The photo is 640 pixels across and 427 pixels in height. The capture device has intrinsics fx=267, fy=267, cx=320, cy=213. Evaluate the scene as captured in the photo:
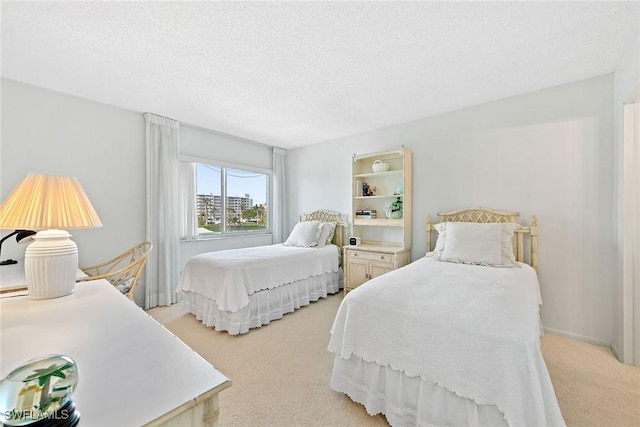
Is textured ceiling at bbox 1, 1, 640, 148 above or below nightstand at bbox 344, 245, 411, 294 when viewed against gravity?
above

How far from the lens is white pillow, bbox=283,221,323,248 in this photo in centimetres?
424

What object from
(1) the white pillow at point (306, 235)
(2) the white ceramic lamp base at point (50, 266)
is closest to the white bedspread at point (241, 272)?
(1) the white pillow at point (306, 235)

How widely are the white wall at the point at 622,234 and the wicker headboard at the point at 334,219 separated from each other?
10.3 feet

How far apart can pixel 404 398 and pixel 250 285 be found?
6.35 feet

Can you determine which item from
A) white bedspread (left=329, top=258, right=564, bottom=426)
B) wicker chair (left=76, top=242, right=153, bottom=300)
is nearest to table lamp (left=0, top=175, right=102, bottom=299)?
wicker chair (left=76, top=242, right=153, bottom=300)

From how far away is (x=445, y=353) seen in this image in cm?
144

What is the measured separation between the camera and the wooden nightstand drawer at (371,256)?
11.6 feet

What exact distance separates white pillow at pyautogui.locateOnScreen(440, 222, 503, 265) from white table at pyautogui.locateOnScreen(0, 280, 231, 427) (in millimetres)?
2699

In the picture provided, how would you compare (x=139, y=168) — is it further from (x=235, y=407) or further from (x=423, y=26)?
(x=423, y=26)

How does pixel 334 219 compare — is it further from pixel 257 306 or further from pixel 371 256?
pixel 257 306

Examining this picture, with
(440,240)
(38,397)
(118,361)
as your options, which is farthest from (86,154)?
(440,240)

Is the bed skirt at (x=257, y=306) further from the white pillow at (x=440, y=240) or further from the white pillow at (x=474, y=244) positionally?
the white pillow at (x=474, y=244)

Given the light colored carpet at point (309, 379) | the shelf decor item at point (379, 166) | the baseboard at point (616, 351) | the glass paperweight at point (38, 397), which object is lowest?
the light colored carpet at point (309, 379)

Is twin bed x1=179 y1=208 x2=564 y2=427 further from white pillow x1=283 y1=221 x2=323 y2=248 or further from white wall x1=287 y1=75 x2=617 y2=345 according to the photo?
white pillow x1=283 y1=221 x2=323 y2=248
